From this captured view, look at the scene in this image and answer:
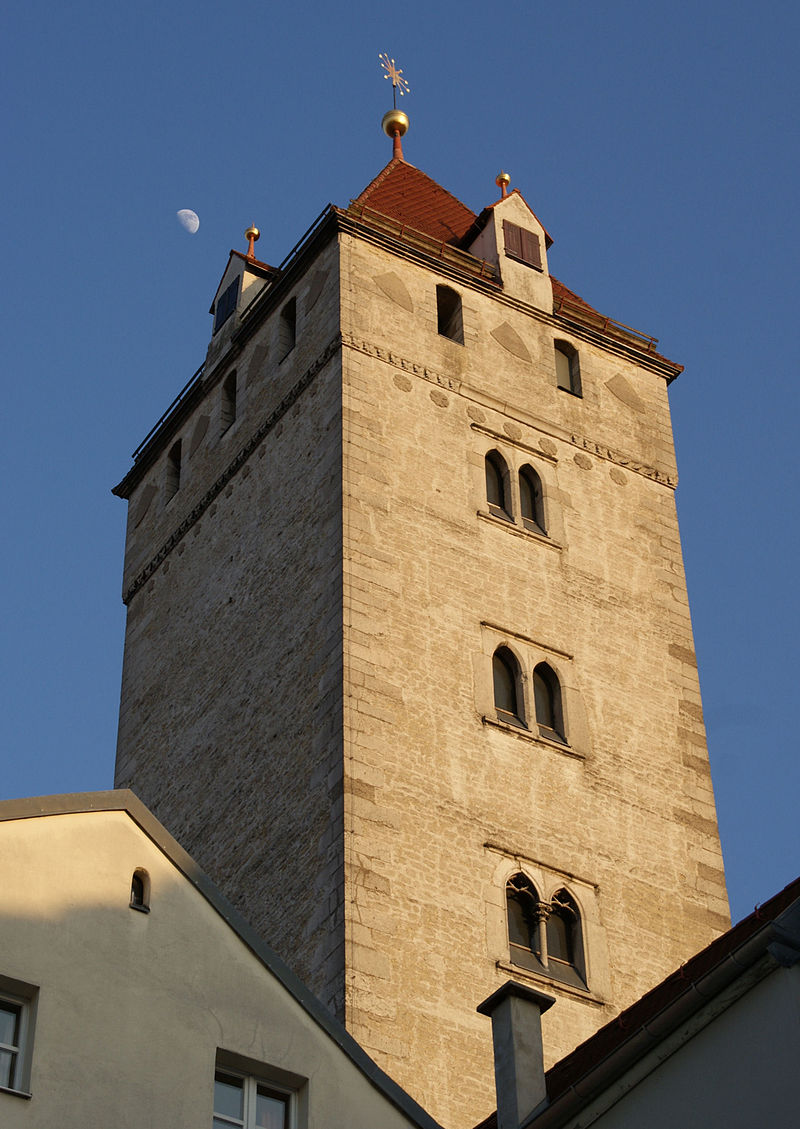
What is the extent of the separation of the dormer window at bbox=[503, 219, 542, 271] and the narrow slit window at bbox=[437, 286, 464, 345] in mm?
2310

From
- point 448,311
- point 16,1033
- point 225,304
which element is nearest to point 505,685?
point 448,311

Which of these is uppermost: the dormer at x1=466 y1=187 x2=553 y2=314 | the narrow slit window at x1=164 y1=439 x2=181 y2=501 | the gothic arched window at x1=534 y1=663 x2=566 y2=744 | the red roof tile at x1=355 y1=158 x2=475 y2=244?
the red roof tile at x1=355 y1=158 x2=475 y2=244

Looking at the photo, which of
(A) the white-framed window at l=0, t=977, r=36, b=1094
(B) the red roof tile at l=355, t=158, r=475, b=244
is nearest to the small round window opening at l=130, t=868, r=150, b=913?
(A) the white-framed window at l=0, t=977, r=36, b=1094

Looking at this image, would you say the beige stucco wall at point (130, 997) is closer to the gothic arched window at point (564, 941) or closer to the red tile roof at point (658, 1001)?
the red tile roof at point (658, 1001)

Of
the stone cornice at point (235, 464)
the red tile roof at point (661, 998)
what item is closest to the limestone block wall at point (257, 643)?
the stone cornice at point (235, 464)

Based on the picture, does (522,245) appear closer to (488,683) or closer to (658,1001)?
(488,683)

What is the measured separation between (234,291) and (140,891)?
23662mm

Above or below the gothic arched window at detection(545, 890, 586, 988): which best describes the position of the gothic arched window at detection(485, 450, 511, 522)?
above

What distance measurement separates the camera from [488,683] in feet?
91.2

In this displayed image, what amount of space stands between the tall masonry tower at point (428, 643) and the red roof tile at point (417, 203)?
9.2 inches

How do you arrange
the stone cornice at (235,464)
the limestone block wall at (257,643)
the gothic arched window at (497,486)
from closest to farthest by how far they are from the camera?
the limestone block wall at (257,643) < the gothic arched window at (497,486) < the stone cornice at (235,464)

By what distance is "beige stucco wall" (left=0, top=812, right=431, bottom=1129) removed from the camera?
1271cm

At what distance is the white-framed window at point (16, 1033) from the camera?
12.4 m

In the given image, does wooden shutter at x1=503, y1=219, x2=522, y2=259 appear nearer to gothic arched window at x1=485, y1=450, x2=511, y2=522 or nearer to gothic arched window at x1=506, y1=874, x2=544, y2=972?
gothic arched window at x1=485, y1=450, x2=511, y2=522
